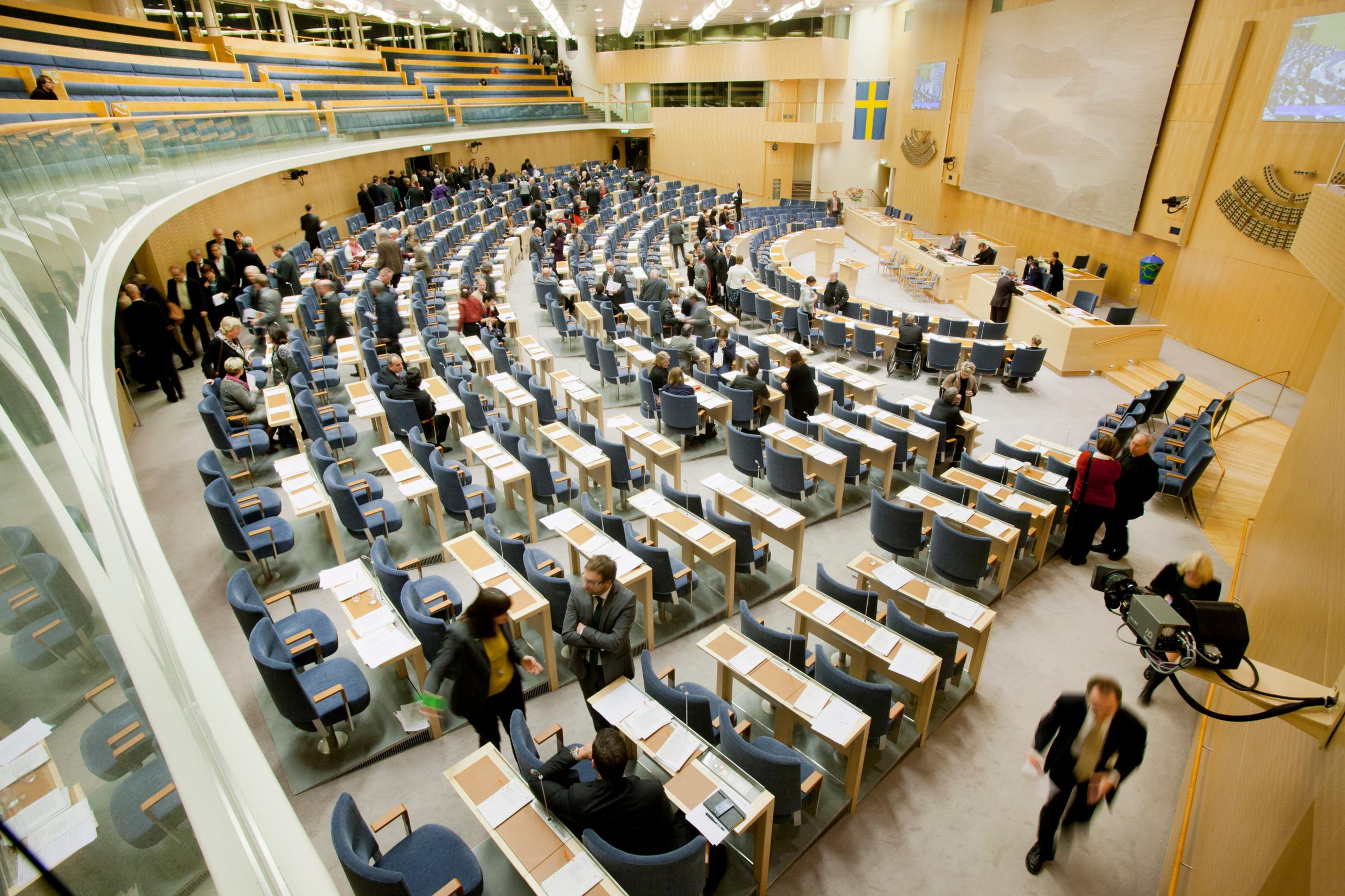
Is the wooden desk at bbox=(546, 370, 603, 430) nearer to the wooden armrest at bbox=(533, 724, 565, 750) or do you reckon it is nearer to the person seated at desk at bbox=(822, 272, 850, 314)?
the wooden armrest at bbox=(533, 724, 565, 750)

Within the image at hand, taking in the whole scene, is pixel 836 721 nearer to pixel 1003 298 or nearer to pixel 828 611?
pixel 828 611

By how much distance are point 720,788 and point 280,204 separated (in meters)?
17.4

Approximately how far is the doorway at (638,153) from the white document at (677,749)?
33.5m

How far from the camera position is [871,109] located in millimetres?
26281

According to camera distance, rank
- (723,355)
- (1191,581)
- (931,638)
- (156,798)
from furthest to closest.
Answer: (723,355) < (931,638) < (1191,581) < (156,798)

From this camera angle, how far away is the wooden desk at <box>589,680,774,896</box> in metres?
3.62

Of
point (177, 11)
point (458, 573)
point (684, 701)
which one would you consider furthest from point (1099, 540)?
point (177, 11)

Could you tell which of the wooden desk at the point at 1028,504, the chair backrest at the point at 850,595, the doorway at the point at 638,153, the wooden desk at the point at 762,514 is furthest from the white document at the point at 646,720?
the doorway at the point at 638,153

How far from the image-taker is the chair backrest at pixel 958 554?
5.86 m

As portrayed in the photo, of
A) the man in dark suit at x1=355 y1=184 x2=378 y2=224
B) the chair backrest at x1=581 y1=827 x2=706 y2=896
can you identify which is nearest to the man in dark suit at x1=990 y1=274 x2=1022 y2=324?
the chair backrest at x1=581 y1=827 x2=706 y2=896

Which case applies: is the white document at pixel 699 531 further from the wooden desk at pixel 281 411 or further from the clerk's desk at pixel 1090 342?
the clerk's desk at pixel 1090 342

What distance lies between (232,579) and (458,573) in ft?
7.04

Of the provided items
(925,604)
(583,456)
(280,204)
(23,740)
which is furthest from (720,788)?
(280,204)

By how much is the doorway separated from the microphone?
33.9 metres
